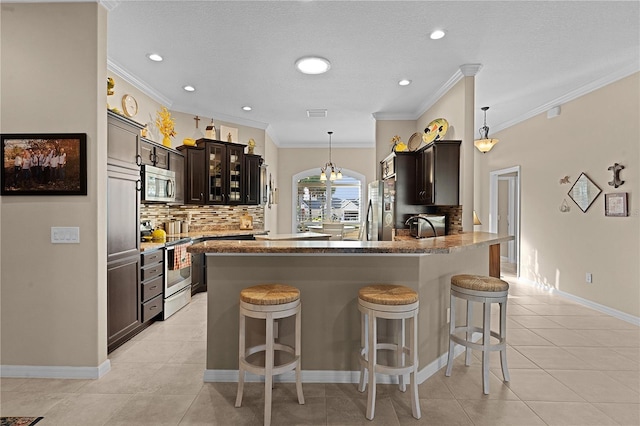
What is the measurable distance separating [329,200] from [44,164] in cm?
630

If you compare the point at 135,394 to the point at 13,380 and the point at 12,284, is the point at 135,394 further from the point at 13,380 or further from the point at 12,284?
the point at 12,284

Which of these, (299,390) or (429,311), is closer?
(299,390)

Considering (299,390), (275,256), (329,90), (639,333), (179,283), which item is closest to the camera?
(299,390)

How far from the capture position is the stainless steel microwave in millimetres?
3703

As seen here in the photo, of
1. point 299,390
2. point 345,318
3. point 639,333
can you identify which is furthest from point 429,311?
point 639,333

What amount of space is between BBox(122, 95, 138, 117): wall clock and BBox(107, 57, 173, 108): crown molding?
0.68 ft

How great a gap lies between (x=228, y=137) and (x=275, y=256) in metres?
3.85

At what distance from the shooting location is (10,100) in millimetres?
2410

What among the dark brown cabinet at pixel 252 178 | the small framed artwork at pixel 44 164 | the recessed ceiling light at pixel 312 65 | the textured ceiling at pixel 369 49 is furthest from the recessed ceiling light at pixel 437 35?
the dark brown cabinet at pixel 252 178

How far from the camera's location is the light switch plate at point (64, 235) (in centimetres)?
242

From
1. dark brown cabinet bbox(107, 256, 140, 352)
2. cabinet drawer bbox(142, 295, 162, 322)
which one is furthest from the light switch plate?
cabinet drawer bbox(142, 295, 162, 322)

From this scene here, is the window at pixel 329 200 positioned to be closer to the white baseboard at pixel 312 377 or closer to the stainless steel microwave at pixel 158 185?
Result: the stainless steel microwave at pixel 158 185

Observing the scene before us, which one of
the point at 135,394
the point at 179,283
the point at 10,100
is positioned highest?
Answer: the point at 10,100

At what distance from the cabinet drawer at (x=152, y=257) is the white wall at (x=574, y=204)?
18.0 feet
